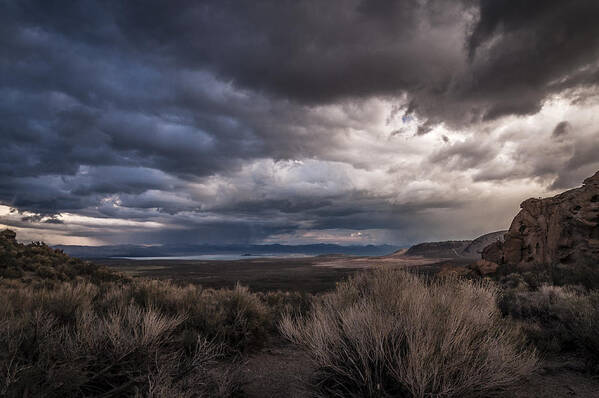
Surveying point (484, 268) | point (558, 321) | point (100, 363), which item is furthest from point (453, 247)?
point (100, 363)

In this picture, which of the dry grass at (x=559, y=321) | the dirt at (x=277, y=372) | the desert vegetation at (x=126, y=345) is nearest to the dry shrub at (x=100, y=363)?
the desert vegetation at (x=126, y=345)

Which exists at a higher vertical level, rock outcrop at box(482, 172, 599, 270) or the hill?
rock outcrop at box(482, 172, 599, 270)

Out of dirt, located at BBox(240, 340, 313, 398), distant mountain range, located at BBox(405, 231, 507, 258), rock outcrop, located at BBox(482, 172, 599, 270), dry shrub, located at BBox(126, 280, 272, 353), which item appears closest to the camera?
dirt, located at BBox(240, 340, 313, 398)

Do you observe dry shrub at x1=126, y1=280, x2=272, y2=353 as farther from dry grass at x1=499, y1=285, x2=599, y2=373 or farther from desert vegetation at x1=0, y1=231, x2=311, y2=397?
dry grass at x1=499, y1=285, x2=599, y2=373

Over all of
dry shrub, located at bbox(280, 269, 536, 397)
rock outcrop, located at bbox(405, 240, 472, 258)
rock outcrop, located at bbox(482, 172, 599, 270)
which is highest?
rock outcrop, located at bbox(482, 172, 599, 270)

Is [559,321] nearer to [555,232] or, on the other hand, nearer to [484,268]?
[484,268]

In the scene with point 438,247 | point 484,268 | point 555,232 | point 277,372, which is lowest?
point 438,247

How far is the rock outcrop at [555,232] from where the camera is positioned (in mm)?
24188

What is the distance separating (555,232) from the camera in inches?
1080

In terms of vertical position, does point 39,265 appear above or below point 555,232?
below

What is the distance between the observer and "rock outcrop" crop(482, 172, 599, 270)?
24.2m

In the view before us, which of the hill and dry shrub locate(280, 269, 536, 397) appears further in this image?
the hill

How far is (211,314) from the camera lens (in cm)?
745

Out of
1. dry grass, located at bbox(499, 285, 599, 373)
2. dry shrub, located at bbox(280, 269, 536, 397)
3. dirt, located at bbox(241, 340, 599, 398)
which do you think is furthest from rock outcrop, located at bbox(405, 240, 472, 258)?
dry shrub, located at bbox(280, 269, 536, 397)
